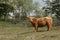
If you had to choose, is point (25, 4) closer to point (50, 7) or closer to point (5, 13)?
point (5, 13)

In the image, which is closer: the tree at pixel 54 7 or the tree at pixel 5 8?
the tree at pixel 54 7

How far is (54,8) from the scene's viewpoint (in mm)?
40312

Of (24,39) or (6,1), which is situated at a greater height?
(6,1)

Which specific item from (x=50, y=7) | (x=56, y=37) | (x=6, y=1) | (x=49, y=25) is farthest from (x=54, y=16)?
(x=56, y=37)

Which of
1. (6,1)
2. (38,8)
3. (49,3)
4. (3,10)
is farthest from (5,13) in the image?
(38,8)

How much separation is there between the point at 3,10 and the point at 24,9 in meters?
22.7

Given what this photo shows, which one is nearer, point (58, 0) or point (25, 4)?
point (58, 0)

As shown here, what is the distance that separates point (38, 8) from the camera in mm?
89625

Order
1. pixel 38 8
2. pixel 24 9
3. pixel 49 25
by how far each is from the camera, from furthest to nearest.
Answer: pixel 38 8
pixel 24 9
pixel 49 25

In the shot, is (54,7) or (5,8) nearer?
(54,7)

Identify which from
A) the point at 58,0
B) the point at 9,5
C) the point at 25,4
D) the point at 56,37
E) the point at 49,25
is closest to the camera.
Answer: the point at 56,37

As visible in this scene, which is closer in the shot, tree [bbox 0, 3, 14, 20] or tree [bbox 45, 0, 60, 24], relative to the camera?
tree [bbox 45, 0, 60, 24]

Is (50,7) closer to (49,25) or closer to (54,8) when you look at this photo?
(54,8)

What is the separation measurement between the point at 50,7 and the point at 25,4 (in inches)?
961
